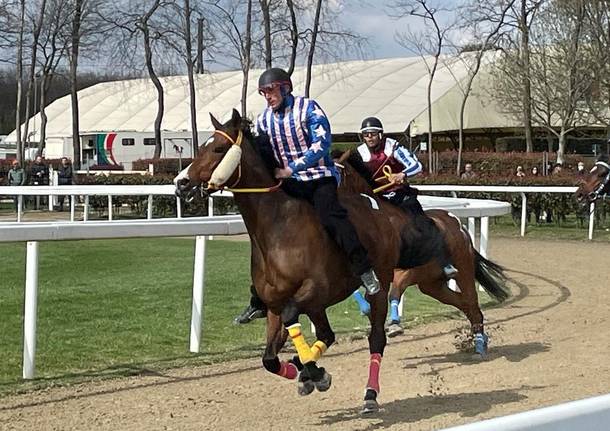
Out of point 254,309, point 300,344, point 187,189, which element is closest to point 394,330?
point 254,309

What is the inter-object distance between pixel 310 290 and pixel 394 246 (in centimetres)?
98

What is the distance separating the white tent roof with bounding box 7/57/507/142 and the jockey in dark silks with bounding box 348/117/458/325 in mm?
37369

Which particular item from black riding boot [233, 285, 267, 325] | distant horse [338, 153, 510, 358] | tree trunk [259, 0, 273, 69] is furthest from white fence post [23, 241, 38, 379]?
tree trunk [259, 0, 273, 69]

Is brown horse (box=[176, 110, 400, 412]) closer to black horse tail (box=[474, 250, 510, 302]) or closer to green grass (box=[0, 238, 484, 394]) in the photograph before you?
green grass (box=[0, 238, 484, 394])

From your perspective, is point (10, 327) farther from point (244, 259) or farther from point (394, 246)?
point (244, 259)

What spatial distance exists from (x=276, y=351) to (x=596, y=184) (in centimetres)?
615

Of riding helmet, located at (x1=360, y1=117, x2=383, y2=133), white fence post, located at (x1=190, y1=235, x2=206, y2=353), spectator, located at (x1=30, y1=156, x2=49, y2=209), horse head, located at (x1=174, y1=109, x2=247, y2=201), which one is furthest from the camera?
spectator, located at (x1=30, y1=156, x2=49, y2=209)

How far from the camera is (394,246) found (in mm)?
6145

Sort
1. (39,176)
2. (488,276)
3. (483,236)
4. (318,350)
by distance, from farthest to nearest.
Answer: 1. (39,176)
2. (483,236)
3. (488,276)
4. (318,350)

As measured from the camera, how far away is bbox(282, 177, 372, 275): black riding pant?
5.45 metres

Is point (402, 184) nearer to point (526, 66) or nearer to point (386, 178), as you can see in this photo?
point (386, 178)

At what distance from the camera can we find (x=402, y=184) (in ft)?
23.7

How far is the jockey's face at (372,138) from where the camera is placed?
7484mm

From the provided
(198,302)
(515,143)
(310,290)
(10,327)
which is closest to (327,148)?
(310,290)
